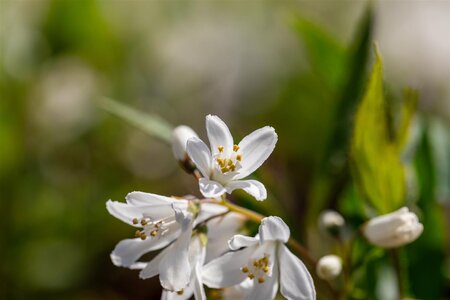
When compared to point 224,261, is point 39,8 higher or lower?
higher

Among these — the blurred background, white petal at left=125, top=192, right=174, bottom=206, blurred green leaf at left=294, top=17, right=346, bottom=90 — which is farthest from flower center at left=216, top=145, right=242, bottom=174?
blurred green leaf at left=294, top=17, right=346, bottom=90

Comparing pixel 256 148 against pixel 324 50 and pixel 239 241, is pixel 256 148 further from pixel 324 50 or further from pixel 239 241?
pixel 324 50

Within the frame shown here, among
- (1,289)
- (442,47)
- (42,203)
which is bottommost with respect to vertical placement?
(1,289)

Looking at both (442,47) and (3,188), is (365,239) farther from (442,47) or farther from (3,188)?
(442,47)

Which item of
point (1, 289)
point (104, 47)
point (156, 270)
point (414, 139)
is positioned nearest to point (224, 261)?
point (156, 270)

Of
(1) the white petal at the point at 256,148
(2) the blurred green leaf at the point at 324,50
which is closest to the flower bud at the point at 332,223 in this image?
(1) the white petal at the point at 256,148

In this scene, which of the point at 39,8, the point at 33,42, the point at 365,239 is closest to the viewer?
the point at 365,239

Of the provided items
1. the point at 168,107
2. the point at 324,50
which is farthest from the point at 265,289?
the point at 168,107
